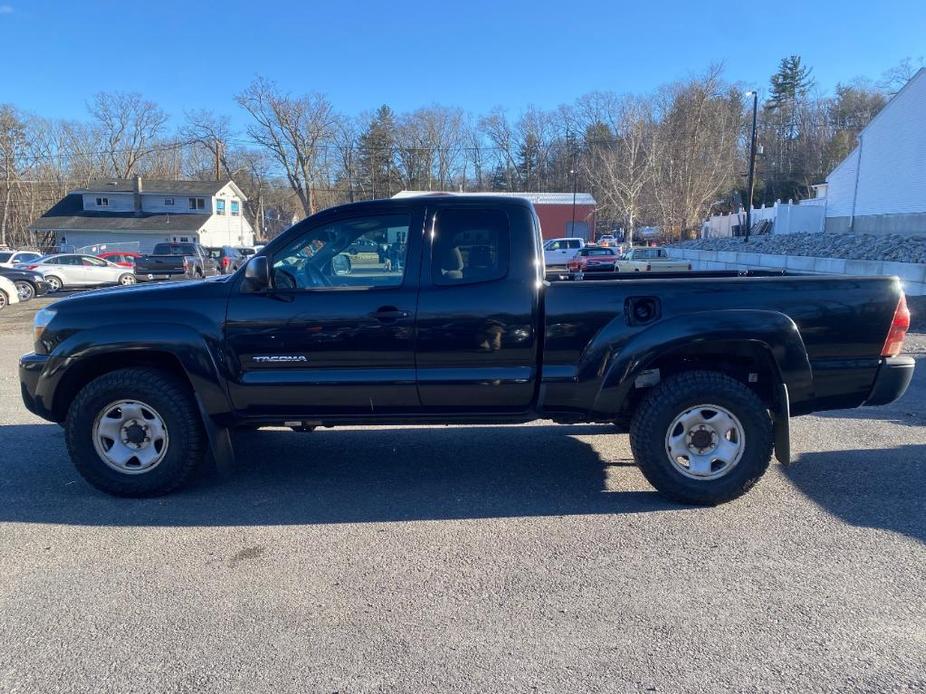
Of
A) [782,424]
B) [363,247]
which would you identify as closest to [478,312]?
[363,247]

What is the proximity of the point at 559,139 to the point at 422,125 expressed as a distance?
1935 centimetres

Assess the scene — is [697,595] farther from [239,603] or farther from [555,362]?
[239,603]

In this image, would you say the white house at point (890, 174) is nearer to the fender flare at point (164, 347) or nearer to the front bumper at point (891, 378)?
the front bumper at point (891, 378)

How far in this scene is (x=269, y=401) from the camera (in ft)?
14.7

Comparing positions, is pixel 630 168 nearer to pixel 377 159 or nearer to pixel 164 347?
pixel 377 159

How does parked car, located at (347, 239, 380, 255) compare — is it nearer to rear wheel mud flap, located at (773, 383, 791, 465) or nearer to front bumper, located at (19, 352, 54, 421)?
front bumper, located at (19, 352, 54, 421)

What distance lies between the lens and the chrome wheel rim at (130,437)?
179 inches

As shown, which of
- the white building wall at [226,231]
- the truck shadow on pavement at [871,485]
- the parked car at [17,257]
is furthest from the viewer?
the white building wall at [226,231]

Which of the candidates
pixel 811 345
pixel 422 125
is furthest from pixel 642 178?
pixel 811 345

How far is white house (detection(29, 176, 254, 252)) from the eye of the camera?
52.5 m

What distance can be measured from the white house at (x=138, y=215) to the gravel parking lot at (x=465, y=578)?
169ft

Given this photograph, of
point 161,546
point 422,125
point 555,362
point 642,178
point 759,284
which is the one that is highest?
point 422,125

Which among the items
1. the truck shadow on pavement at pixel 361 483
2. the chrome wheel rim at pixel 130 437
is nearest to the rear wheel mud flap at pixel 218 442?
the truck shadow on pavement at pixel 361 483

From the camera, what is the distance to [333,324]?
4363 millimetres
